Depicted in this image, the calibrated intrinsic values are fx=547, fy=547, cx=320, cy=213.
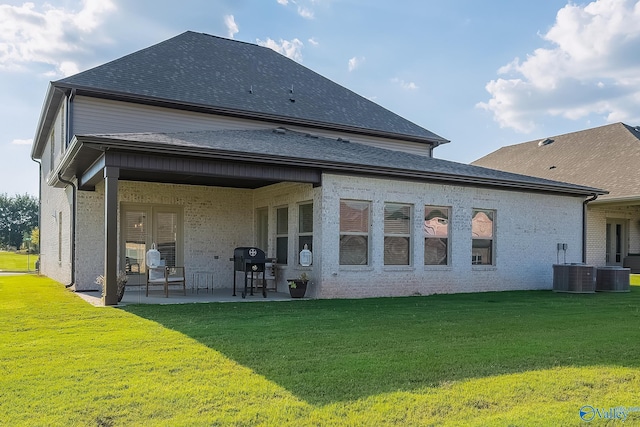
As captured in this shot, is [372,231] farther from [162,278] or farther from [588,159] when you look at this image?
[588,159]

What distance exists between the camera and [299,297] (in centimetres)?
1200

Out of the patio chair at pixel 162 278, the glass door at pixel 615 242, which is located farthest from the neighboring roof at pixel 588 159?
the patio chair at pixel 162 278

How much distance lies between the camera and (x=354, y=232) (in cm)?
1251

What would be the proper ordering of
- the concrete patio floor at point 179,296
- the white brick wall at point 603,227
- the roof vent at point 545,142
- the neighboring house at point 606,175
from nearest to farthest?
the concrete patio floor at point 179,296 < the neighboring house at point 606,175 < the white brick wall at point 603,227 < the roof vent at point 545,142

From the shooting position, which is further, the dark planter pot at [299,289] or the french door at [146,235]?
the french door at [146,235]

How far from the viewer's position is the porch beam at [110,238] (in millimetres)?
9805

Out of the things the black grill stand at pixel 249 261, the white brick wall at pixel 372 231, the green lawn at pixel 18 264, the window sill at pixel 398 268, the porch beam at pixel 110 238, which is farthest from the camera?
the green lawn at pixel 18 264

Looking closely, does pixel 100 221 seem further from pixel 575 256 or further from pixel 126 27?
pixel 575 256

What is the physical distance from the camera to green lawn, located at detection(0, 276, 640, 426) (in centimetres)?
416

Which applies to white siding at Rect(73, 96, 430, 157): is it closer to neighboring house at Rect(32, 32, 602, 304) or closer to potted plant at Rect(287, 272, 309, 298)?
neighboring house at Rect(32, 32, 602, 304)

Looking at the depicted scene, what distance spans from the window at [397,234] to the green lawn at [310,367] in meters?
3.54

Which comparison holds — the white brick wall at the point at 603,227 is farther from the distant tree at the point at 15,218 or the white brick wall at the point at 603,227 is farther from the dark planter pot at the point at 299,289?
the distant tree at the point at 15,218

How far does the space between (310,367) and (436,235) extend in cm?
875

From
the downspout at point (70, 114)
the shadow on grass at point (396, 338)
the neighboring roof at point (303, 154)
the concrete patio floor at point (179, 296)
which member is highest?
the downspout at point (70, 114)
